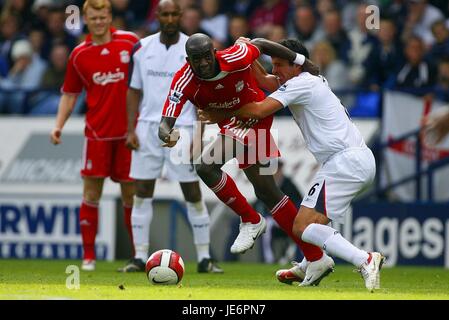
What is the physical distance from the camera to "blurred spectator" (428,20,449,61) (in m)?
15.8

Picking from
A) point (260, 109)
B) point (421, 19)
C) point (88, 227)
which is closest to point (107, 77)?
point (88, 227)

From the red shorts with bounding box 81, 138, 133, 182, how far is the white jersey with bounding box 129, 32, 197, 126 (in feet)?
2.32

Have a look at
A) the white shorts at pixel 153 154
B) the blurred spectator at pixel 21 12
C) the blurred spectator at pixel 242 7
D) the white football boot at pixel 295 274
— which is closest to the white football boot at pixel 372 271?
the white football boot at pixel 295 274

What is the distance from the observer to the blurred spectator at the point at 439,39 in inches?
623

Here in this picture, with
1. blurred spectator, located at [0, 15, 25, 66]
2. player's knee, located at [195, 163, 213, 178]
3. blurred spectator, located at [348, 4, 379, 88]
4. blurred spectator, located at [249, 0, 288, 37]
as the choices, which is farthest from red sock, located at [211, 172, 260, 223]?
blurred spectator, located at [0, 15, 25, 66]

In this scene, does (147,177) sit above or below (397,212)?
above

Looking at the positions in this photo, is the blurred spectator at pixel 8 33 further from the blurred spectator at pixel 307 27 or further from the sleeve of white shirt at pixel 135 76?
the sleeve of white shirt at pixel 135 76

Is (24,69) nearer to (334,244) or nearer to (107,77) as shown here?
(107,77)

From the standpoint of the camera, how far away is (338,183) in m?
9.53

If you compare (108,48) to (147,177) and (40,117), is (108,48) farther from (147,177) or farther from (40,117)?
(40,117)

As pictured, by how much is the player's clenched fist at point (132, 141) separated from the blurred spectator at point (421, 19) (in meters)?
5.79
